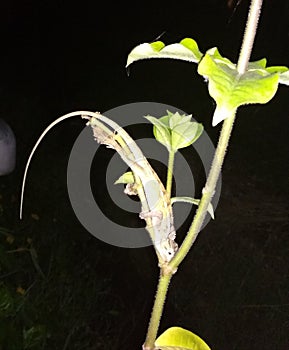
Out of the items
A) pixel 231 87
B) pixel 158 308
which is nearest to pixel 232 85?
pixel 231 87

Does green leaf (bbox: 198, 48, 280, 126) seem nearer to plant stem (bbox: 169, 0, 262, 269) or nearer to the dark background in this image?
plant stem (bbox: 169, 0, 262, 269)

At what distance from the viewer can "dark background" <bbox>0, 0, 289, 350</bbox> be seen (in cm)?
178

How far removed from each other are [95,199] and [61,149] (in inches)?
12.5

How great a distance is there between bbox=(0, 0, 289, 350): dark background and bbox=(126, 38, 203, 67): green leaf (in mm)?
934

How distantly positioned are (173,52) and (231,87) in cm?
6

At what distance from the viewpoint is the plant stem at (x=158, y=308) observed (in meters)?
0.31

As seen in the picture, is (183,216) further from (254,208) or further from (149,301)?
(254,208)

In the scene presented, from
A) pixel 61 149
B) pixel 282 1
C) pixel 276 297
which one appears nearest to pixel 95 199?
pixel 61 149

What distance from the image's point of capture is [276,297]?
180 cm

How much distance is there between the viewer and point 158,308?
0.31 m

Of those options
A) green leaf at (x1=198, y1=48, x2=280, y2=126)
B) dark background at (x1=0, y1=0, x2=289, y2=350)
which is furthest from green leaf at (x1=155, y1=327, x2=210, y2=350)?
dark background at (x1=0, y1=0, x2=289, y2=350)

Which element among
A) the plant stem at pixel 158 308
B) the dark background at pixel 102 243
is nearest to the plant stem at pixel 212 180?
the plant stem at pixel 158 308

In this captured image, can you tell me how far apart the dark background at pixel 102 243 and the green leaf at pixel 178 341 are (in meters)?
0.96

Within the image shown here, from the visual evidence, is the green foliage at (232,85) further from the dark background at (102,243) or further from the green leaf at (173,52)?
the dark background at (102,243)
